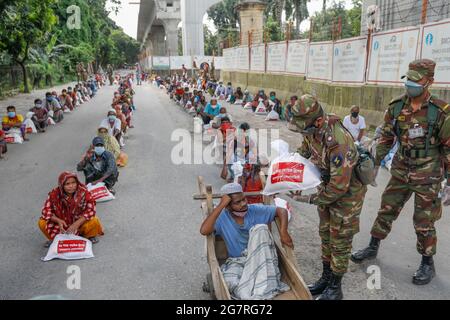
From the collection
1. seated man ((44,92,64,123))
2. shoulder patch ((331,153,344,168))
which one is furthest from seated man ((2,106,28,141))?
shoulder patch ((331,153,344,168))

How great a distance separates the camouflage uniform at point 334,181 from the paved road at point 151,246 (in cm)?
55

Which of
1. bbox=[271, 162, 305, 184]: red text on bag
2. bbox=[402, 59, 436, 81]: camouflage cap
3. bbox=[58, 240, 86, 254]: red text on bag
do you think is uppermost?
bbox=[402, 59, 436, 81]: camouflage cap

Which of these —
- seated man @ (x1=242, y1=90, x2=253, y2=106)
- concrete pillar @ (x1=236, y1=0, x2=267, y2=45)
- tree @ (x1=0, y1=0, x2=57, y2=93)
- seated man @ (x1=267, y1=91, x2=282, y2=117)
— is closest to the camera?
seated man @ (x1=267, y1=91, x2=282, y2=117)

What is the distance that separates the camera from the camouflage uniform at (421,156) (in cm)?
347

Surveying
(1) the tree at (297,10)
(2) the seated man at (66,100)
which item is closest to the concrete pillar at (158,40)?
(1) the tree at (297,10)

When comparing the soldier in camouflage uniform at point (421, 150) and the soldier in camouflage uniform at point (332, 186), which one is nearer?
the soldier in camouflage uniform at point (332, 186)

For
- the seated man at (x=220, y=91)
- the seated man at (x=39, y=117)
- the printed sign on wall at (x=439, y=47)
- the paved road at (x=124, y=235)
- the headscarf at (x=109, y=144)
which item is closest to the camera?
the paved road at (x=124, y=235)

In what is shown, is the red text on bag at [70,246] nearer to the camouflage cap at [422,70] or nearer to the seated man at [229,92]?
the camouflage cap at [422,70]

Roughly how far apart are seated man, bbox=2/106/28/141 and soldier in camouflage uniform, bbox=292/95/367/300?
34.2 feet

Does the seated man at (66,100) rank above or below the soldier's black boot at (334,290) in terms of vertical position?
above

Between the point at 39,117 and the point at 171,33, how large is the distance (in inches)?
1315

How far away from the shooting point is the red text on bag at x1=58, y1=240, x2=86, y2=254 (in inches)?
175

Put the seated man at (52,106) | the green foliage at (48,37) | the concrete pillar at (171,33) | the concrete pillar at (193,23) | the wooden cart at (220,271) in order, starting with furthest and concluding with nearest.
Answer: the concrete pillar at (171,33) < the concrete pillar at (193,23) < the green foliage at (48,37) < the seated man at (52,106) < the wooden cart at (220,271)

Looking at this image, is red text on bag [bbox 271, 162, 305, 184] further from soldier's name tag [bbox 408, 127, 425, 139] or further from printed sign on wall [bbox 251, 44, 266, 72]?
printed sign on wall [bbox 251, 44, 266, 72]
